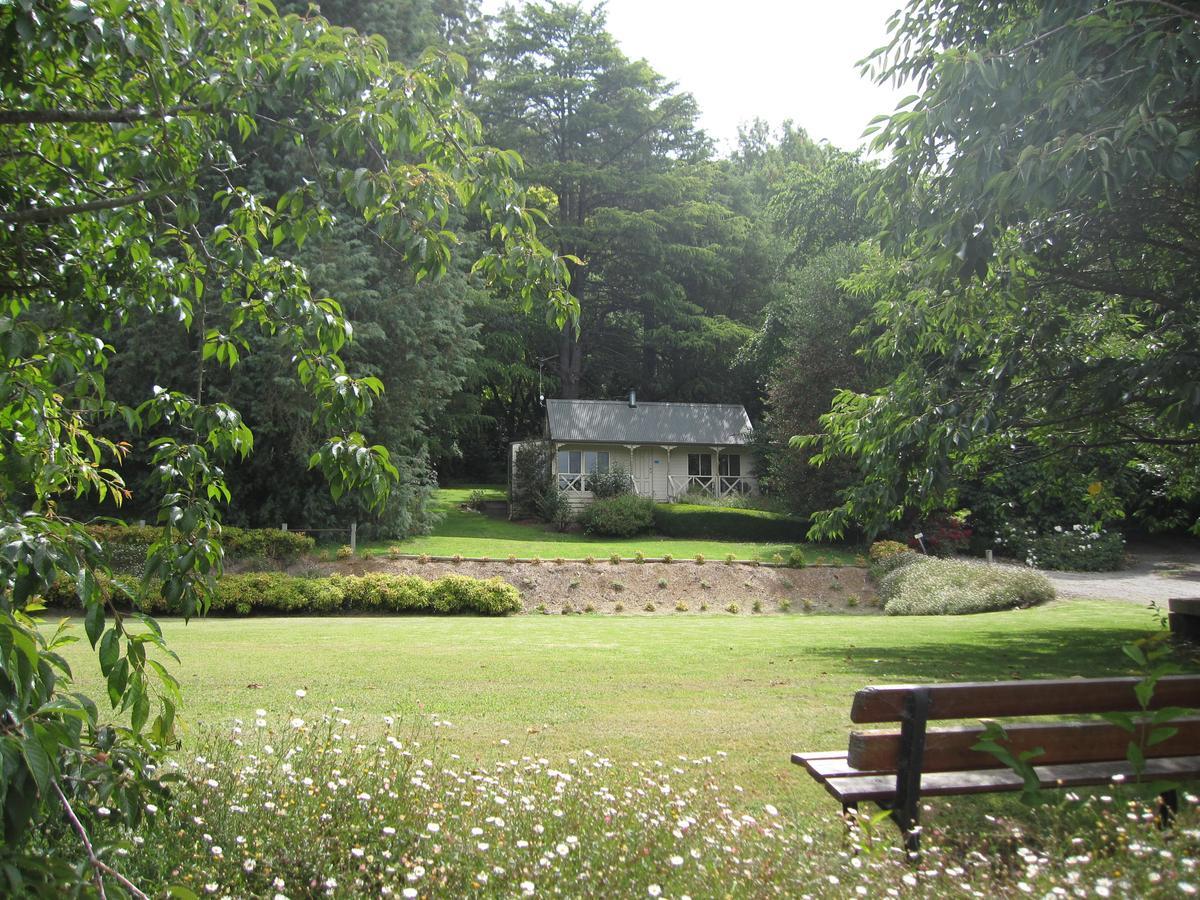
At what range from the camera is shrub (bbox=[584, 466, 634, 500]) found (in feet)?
114

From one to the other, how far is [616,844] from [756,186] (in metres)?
51.1

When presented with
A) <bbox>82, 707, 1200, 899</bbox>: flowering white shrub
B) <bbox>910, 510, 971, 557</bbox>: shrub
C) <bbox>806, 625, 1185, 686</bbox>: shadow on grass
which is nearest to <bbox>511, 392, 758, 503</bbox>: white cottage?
<bbox>910, 510, 971, 557</bbox>: shrub

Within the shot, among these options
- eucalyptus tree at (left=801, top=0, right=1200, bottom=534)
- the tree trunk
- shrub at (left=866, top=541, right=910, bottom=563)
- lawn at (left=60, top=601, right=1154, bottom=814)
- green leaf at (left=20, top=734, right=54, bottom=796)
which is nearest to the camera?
green leaf at (left=20, top=734, right=54, bottom=796)

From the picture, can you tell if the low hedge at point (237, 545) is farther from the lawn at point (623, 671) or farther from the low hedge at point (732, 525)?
the low hedge at point (732, 525)

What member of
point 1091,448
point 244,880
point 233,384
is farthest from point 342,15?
point 244,880

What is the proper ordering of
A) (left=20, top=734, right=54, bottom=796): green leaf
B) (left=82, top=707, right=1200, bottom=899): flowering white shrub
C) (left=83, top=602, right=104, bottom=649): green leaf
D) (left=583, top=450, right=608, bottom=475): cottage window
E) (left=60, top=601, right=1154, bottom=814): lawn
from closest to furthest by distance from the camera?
1. (left=20, top=734, right=54, bottom=796): green leaf
2. (left=83, top=602, right=104, bottom=649): green leaf
3. (left=82, top=707, right=1200, bottom=899): flowering white shrub
4. (left=60, top=601, right=1154, bottom=814): lawn
5. (left=583, top=450, right=608, bottom=475): cottage window

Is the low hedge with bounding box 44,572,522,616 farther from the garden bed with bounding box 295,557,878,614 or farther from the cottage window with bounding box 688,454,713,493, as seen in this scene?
the cottage window with bounding box 688,454,713,493

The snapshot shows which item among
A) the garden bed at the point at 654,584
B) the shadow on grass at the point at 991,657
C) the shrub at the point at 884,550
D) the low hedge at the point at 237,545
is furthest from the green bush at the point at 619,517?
the shadow on grass at the point at 991,657

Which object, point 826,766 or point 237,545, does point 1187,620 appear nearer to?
point 826,766

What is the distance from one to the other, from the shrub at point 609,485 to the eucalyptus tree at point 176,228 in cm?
3095

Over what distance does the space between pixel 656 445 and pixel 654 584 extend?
17.4 metres

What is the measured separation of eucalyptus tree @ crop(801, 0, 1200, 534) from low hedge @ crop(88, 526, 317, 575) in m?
12.7

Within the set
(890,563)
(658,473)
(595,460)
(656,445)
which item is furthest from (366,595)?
(658,473)

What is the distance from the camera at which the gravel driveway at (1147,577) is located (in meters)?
19.3
